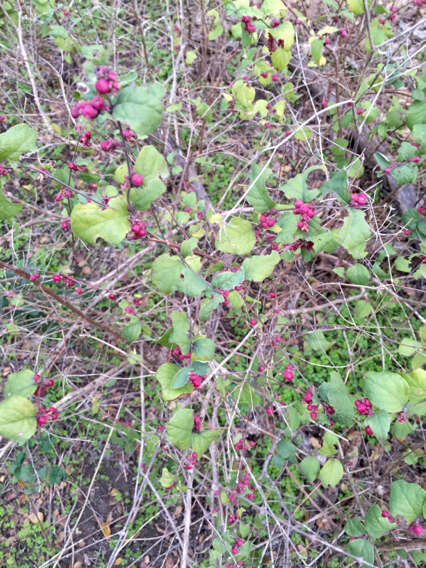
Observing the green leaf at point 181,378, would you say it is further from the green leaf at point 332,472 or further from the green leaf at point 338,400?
the green leaf at point 332,472

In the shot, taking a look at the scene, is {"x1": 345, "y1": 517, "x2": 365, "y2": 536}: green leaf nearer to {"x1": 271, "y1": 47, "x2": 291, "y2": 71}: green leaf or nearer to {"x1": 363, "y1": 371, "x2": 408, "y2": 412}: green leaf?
{"x1": 363, "y1": 371, "x2": 408, "y2": 412}: green leaf

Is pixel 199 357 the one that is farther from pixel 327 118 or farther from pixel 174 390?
pixel 327 118

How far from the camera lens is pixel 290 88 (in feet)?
6.78

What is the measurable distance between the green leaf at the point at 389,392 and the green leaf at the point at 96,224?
0.83 meters

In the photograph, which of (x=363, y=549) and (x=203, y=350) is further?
(x=363, y=549)

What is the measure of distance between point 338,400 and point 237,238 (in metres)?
0.59

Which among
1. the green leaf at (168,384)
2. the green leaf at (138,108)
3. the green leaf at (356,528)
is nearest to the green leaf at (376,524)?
the green leaf at (356,528)

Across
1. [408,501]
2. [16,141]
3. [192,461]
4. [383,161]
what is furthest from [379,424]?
[16,141]

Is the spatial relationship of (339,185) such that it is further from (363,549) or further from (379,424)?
(363,549)

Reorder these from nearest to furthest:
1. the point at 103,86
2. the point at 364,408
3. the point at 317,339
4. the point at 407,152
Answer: the point at 103,86 → the point at 364,408 → the point at 407,152 → the point at 317,339

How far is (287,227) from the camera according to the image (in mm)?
1198

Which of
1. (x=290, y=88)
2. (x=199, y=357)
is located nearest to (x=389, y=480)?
(x=199, y=357)

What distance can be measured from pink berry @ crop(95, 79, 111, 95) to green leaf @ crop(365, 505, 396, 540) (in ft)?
4.84

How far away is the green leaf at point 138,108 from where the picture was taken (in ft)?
2.58
